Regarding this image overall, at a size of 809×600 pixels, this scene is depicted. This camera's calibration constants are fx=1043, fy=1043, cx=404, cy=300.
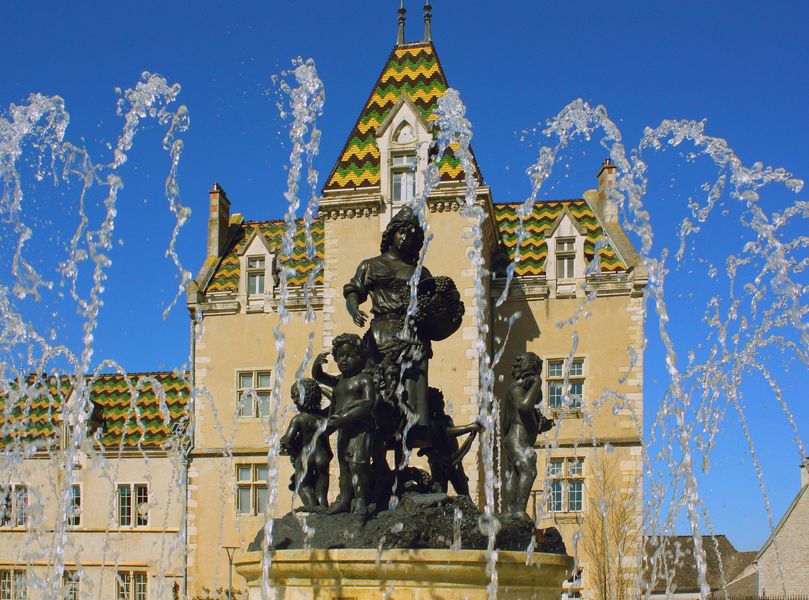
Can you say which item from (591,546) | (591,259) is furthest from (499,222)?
(591,546)

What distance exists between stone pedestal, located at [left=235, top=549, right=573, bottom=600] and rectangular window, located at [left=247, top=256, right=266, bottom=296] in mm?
23058

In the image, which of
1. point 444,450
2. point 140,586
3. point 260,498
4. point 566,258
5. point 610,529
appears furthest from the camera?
point 140,586

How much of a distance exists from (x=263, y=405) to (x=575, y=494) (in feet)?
29.6

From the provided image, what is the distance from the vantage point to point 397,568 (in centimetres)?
759

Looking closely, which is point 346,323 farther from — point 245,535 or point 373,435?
point 373,435

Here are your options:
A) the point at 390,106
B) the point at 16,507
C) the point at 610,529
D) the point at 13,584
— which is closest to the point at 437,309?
the point at 610,529

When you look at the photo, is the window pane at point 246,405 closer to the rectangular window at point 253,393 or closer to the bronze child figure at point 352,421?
the rectangular window at point 253,393

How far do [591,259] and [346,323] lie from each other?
7.35 meters

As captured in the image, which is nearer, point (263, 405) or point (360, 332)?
point (360, 332)

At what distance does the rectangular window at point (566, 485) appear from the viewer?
27000 millimetres

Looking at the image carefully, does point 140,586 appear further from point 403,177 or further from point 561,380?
point 403,177

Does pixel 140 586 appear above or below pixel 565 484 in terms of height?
below

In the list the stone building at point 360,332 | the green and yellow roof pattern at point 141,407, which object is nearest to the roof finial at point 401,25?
the stone building at point 360,332

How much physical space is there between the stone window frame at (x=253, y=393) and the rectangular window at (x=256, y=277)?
2.40 m
